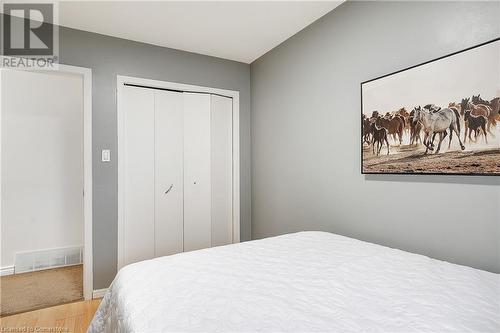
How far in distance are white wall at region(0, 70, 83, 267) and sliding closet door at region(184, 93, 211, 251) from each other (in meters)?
1.60

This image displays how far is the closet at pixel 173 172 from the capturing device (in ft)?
9.37

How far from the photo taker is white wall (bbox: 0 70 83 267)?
129 inches

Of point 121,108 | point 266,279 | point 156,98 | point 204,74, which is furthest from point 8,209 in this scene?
point 266,279

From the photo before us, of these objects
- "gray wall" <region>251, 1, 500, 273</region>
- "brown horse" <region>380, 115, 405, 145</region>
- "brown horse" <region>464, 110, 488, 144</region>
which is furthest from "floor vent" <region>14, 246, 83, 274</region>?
"brown horse" <region>464, 110, 488, 144</region>

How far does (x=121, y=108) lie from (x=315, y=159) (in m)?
1.95

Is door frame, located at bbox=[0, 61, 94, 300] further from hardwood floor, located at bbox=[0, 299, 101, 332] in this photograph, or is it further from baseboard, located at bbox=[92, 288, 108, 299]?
hardwood floor, located at bbox=[0, 299, 101, 332]

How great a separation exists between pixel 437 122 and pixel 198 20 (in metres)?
2.04

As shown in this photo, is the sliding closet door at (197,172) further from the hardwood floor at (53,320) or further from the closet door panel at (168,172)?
the hardwood floor at (53,320)

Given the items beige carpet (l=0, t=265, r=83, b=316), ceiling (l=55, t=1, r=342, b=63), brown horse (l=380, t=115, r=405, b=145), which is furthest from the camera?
beige carpet (l=0, t=265, r=83, b=316)

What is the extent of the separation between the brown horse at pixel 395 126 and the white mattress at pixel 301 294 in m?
0.74

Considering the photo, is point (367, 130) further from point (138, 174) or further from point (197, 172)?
point (138, 174)

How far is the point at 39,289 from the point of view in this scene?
2.79 metres

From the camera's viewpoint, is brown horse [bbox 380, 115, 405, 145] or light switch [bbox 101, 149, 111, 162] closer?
brown horse [bbox 380, 115, 405, 145]

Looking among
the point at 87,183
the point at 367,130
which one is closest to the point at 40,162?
the point at 87,183
